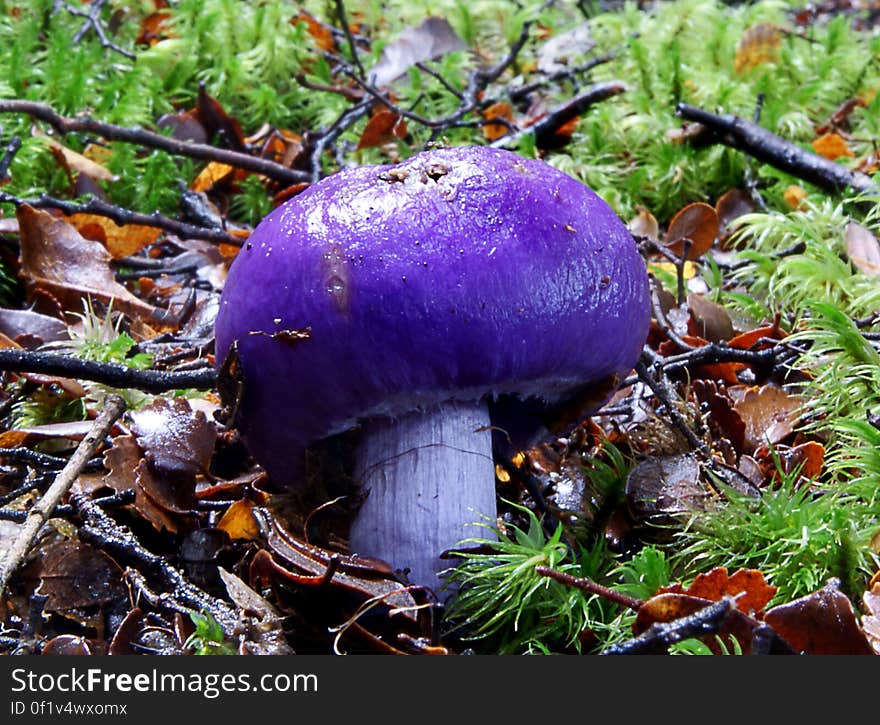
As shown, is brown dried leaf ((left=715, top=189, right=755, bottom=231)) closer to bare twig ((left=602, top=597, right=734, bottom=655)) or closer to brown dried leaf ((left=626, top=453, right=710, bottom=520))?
brown dried leaf ((left=626, top=453, right=710, bottom=520))

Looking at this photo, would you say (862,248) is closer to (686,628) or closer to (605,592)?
(605,592)

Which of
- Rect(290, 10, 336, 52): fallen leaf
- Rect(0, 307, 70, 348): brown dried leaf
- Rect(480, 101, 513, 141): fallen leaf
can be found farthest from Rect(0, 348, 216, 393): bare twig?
Rect(290, 10, 336, 52): fallen leaf

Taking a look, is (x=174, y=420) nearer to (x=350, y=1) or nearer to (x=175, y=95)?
(x=175, y=95)

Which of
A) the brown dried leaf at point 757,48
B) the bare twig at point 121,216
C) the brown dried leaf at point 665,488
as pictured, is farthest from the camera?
the brown dried leaf at point 757,48

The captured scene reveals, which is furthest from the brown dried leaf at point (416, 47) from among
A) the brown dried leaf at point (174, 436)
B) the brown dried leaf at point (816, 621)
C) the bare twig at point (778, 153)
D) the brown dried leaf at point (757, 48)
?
the brown dried leaf at point (816, 621)

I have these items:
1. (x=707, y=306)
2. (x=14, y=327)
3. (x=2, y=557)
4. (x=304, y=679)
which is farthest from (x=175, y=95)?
(x=304, y=679)

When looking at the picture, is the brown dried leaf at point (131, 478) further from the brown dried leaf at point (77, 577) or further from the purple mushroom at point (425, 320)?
the purple mushroom at point (425, 320)

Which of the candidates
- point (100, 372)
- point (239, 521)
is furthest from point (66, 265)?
point (239, 521)
